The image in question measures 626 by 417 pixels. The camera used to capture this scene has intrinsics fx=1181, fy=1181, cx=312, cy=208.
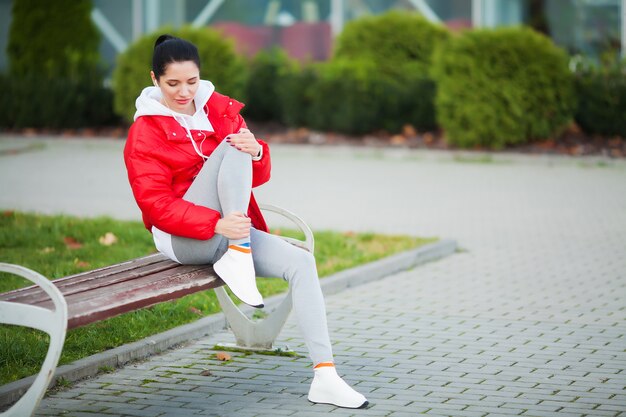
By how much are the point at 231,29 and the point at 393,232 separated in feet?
43.5

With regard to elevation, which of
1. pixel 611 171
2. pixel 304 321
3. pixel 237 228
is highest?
pixel 237 228

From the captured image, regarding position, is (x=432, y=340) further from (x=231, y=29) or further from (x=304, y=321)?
(x=231, y=29)

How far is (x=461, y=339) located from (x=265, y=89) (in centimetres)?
1305

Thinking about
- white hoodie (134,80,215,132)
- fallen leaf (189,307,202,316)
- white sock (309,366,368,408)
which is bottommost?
fallen leaf (189,307,202,316)

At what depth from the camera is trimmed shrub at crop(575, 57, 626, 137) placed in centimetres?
1672

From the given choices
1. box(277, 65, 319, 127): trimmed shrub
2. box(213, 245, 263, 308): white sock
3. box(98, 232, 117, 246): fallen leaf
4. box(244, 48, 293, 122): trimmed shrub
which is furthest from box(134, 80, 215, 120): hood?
box(244, 48, 293, 122): trimmed shrub

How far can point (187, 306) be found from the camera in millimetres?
7121

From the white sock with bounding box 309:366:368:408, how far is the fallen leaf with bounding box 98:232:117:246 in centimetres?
410

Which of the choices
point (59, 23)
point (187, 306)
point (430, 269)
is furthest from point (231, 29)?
point (187, 306)

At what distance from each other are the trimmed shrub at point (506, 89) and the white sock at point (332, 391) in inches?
453

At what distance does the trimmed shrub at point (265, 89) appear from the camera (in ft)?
63.3

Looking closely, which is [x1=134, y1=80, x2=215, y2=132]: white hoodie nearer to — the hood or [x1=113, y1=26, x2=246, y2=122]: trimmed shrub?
the hood

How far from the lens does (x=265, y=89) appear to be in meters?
19.3

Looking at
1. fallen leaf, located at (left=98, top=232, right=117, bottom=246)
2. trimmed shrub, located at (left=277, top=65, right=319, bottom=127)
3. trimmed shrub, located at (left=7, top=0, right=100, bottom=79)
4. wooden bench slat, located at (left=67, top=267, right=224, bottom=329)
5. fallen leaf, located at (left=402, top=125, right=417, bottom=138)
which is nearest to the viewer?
wooden bench slat, located at (left=67, top=267, right=224, bottom=329)
